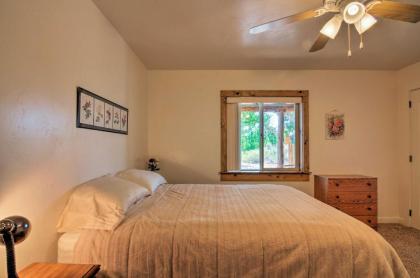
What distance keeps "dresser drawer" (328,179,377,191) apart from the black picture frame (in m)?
2.85

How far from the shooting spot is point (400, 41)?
109 inches

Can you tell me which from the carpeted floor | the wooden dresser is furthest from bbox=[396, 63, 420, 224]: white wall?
the wooden dresser

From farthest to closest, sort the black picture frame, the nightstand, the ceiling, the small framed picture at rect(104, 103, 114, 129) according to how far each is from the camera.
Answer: the small framed picture at rect(104, 103, 114, 129), the ceiling, the black picture frame, the nightstand

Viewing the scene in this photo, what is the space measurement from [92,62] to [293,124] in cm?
307

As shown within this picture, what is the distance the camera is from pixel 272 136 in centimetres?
397

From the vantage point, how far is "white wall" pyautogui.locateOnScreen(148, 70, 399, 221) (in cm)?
382

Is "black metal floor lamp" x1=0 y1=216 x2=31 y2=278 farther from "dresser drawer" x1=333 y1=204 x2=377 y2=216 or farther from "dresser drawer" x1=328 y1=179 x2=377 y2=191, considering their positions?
"dresser drawer" x1=333 y1=204 x2=377 y2=216

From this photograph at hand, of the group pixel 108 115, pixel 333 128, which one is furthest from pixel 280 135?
pixel 108 115

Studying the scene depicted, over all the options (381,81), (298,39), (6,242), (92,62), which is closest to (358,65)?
(381,81)

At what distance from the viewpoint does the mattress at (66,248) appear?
1437 millimetres

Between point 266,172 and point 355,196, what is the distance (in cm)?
124

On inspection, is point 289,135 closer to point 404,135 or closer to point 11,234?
point 404,135

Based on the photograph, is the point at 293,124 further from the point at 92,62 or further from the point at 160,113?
the point at 92,62

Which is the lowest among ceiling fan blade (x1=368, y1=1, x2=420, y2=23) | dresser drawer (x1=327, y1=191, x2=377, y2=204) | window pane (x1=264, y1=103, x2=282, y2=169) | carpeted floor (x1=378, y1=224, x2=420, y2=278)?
carpeted floor (x1=378, y1=224, x2=420, y2=278)
